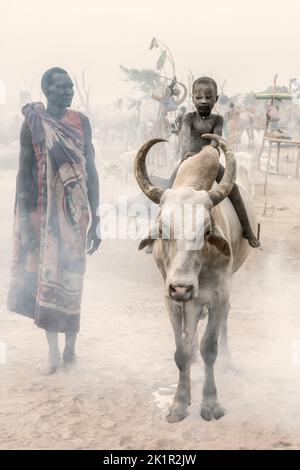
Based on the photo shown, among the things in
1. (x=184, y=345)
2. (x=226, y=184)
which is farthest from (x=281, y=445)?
(x=226, y=184)

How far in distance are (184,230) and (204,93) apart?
5.12 feet

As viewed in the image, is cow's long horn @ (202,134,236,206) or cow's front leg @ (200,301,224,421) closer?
cow's long horn @ (202,134,236,206)

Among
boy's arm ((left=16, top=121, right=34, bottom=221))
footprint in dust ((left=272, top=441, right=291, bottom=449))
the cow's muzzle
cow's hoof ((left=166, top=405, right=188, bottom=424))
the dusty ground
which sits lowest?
the dusty ground

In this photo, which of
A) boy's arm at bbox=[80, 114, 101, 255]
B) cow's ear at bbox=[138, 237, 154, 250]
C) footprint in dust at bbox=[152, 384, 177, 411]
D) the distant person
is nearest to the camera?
cow's ear at bbox=[138, 237, 154, 250]

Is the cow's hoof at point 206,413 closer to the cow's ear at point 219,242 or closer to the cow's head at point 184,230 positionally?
the cow's head at point 184,230

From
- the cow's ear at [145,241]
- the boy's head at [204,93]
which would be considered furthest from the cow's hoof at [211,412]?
the boy's head at [204,93]

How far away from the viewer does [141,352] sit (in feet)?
18.9

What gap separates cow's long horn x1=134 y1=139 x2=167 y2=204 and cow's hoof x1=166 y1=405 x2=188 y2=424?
157 cm

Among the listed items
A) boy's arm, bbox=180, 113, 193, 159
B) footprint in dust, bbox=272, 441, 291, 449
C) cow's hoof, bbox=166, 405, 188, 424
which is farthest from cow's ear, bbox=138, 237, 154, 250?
footprint in dust, bbox=272, 441, 291, 449

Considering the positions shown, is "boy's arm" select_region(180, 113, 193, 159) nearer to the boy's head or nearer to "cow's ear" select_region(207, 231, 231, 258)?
the boy's head

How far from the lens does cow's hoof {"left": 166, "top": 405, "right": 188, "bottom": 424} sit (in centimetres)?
434

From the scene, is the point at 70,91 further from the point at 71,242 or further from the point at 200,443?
the point at 200,443

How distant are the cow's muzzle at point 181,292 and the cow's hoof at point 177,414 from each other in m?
1.05

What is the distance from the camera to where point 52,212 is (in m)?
5.07
